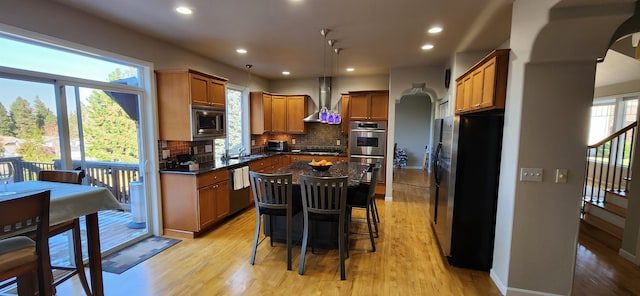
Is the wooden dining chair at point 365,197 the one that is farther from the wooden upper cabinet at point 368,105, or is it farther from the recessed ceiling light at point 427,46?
the wooden upper cabinet at point 368,105

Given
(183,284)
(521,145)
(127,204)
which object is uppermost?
(521,145)

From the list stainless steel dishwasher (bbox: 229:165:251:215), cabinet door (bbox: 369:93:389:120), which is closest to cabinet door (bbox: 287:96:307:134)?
cabinet door (bbox: 369:93:389:120)

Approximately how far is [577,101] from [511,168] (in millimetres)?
705

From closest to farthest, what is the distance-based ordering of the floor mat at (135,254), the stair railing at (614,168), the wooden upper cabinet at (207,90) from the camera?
the floor mat at (135,254) < the wooden upper cabinet at (207,90) < the stair railing at (614,168)

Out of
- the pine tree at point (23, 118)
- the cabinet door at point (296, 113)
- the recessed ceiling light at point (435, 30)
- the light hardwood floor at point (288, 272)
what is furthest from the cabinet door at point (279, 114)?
the pine tree at point (23, 118)

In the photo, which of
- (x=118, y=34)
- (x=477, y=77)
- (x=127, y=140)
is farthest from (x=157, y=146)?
(x=477, y=77)

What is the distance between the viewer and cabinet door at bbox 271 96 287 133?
617cm

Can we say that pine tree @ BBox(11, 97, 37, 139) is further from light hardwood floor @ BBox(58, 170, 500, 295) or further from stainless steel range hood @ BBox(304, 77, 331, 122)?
stainless steel range hood @ BBox(304, 77, 331, 122)

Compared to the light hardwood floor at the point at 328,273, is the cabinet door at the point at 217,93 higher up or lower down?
higher up

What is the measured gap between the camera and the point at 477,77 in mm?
2746

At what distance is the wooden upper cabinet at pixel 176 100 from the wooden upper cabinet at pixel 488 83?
3.46 m

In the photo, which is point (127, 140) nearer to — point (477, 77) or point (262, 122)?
point (262, 122)

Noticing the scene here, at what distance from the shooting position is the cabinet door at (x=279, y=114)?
6172 millimetres

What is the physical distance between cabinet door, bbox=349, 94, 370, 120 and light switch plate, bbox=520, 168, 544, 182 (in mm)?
3356
